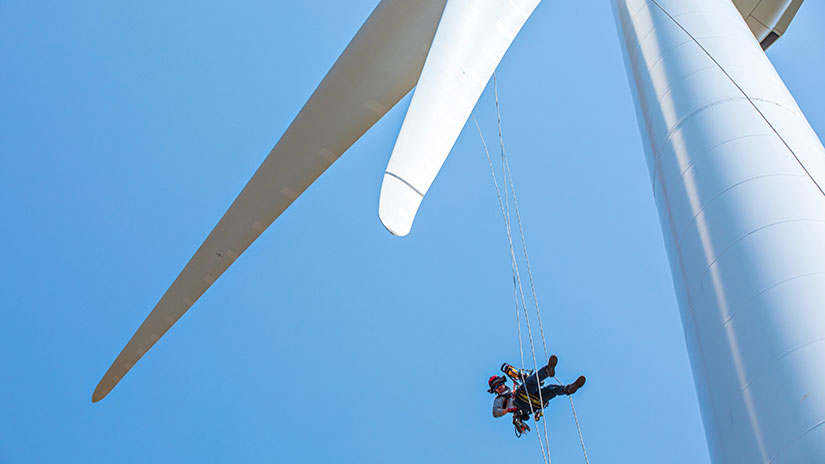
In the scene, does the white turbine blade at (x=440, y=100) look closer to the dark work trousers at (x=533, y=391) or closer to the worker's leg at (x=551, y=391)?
the dark work trousers at (x=533, y=391)

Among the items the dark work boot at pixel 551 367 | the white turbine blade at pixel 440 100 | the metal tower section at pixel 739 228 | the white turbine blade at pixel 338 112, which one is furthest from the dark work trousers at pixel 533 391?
the white turbine blade at pixel 338 112

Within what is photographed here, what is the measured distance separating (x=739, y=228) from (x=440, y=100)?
356cm

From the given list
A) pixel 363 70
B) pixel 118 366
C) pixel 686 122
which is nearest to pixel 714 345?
pixel 686 122

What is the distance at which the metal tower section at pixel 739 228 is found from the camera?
325cm

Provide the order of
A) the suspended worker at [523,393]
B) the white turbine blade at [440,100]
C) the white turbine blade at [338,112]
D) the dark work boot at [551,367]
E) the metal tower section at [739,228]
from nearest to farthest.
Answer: the metal tower section at [739,228] → the white turbine blade at [440,100] → the dark work boot at [551,367] → the suspended worker at [523,393] → the white turbine blade at [338,112]

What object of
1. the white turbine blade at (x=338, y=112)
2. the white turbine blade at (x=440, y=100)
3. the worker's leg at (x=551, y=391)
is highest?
the white turbine blade at (x=338, y=112)

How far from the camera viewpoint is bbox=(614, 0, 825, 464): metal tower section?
3248mm

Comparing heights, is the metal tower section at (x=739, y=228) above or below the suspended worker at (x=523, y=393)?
below

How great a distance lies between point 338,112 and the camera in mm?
10688

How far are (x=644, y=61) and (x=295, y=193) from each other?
7095 millimetres

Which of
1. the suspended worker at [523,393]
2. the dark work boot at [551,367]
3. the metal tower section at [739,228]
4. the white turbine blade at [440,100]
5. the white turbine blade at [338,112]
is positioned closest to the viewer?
the metal tower section at [739,228]

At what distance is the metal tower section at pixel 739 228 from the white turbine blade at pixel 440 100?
1.84m

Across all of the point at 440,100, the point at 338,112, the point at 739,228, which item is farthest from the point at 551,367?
the point at 338,112

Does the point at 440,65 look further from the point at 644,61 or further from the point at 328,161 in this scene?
the point at 328,161
